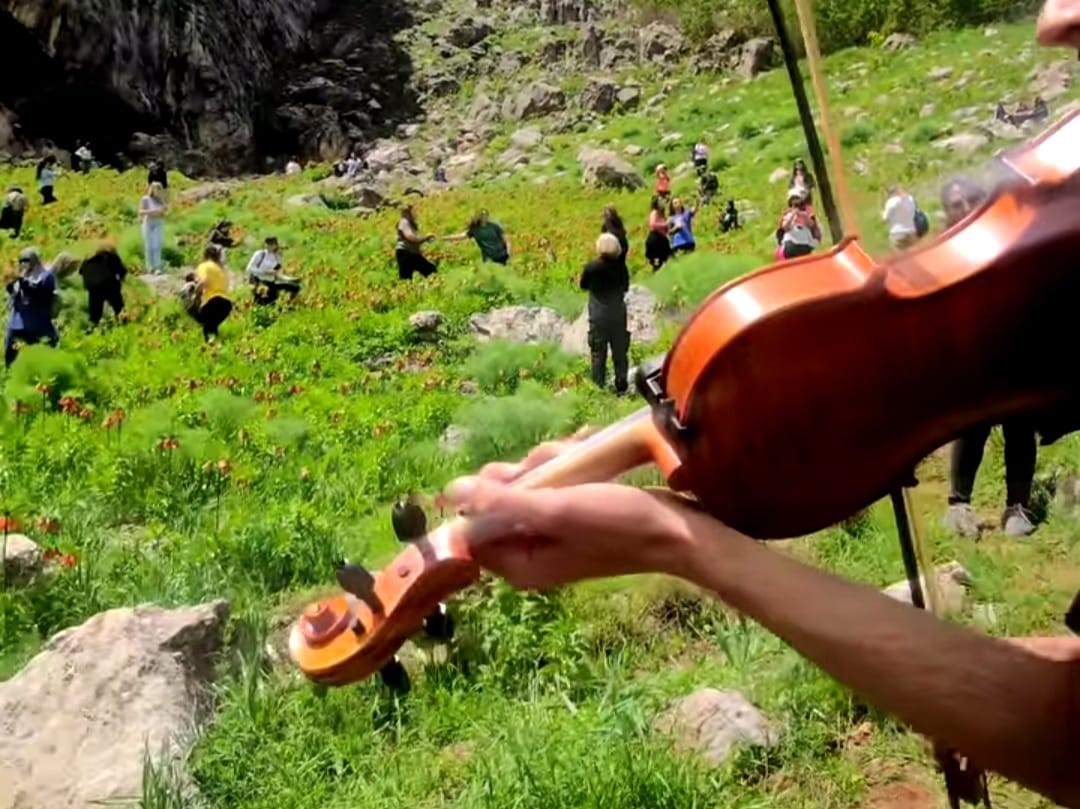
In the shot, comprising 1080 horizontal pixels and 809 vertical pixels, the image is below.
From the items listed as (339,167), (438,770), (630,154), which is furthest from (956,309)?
(339,167)

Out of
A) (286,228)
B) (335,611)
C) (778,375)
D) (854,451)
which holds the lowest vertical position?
(286,228)

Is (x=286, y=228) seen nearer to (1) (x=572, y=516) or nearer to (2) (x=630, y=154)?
(2) (x=630, y=154)

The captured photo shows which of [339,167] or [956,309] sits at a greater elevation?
[956,309]

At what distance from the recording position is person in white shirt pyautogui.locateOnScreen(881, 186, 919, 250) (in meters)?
1.71

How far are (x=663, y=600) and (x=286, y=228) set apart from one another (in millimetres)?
14262

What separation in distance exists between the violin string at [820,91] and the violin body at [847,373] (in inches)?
12.2

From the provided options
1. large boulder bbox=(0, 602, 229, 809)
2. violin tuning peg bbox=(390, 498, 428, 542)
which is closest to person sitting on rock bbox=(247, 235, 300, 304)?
large boulder bbox=(0, 602, 229, 809)

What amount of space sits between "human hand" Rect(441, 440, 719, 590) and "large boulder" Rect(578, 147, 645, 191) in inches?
801

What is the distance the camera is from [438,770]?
3471 millimetres

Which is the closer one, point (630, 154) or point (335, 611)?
point (335, 611)

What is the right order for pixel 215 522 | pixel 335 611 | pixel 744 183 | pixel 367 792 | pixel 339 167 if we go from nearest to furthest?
pixel 335 611, pixel 367 792, pixel 215 522, pixel 744 183, pixel 339 167

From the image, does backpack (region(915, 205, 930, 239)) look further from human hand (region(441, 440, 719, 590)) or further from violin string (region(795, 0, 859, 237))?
human hand (region(441, 440, 719, 590))

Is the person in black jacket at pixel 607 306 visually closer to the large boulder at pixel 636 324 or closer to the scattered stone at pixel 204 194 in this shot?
the large boulder at pixel 636 324

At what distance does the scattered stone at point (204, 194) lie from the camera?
74.3 feet
